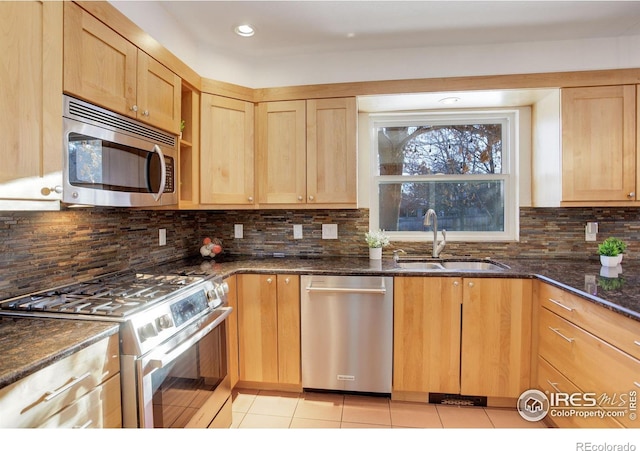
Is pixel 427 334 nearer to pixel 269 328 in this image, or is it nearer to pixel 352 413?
pixel 352 413

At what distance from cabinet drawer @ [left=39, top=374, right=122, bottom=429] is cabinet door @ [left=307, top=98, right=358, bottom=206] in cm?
160

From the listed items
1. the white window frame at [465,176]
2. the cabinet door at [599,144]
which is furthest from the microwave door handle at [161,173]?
the cabinet door at [599,144]

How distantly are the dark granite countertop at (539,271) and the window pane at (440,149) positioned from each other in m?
0.79

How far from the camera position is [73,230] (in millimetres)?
1690

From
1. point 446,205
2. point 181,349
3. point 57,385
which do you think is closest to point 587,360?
point 446,205

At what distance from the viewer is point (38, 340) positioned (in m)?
1.00

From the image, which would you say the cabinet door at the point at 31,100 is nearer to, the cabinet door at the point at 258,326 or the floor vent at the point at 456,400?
the cabinet door at the point at 258,326

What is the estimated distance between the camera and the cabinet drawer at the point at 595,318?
1.24 m

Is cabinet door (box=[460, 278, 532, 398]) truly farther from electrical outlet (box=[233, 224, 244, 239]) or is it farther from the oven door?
electrical outlet (box=[233, 224, 244, 239])

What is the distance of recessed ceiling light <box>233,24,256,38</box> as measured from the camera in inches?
81.5

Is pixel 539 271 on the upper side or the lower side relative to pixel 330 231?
lower

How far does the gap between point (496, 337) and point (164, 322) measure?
6.15ft

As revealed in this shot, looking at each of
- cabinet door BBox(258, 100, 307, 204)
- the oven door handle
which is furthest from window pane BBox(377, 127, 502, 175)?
the oven door handle
